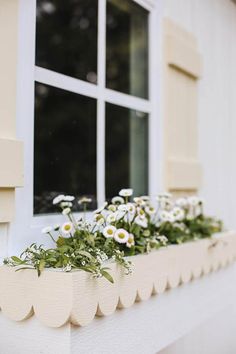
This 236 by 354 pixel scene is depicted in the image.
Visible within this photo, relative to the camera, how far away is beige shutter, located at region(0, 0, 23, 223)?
1508 millimetres

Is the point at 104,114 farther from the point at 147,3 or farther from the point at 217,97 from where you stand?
the point at 217,97

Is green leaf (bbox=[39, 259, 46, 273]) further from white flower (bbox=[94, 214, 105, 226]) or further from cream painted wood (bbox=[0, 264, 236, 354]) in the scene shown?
white flower (bbox=[94, 214, 105, 226])

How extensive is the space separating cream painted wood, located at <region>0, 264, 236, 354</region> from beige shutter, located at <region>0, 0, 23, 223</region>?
1.18ft

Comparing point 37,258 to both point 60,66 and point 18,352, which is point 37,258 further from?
point 60,66

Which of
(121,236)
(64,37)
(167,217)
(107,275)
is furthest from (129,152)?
(64,37)

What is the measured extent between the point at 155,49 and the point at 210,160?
2.74 ft

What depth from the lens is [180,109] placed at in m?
2.55

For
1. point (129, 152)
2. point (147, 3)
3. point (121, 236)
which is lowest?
point (121, 236)

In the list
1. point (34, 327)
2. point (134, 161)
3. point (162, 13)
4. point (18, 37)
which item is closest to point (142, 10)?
point (162, 13)

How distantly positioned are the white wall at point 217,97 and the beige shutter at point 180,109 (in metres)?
0.14

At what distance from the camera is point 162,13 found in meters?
2.46

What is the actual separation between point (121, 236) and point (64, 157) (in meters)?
1.58

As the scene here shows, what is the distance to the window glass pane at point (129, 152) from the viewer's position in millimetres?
2348

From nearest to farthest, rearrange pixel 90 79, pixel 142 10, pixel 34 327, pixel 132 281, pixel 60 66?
pixel 34 327 < pixel 132 281 < pixel 90 79 < pixel 142 10 < pixel 60 66
